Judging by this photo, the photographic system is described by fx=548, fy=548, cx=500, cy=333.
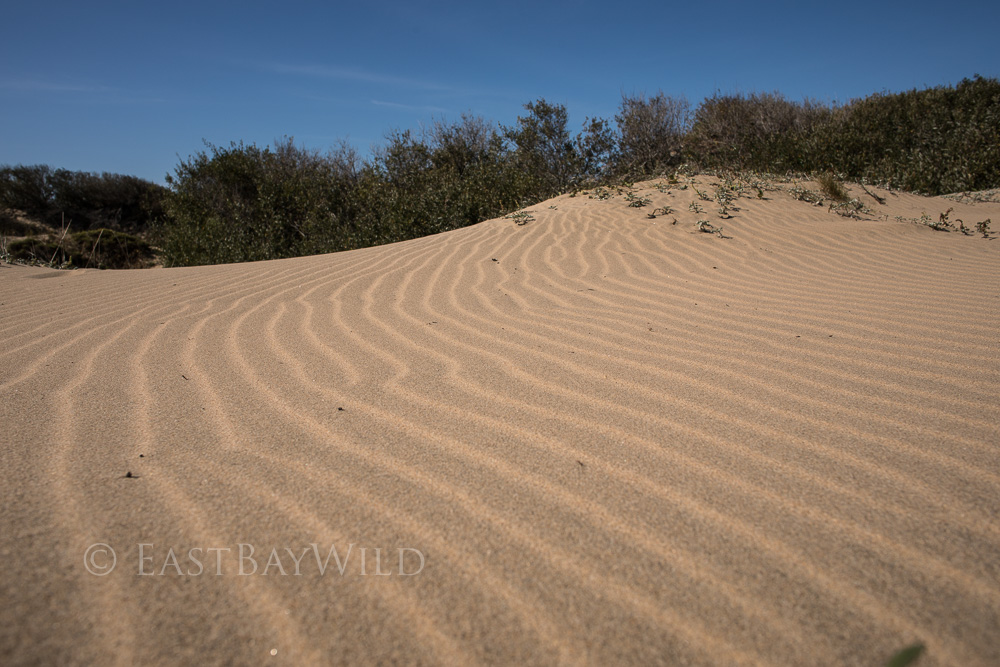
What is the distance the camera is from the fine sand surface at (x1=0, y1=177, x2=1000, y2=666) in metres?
1.08

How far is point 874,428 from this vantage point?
1.83m

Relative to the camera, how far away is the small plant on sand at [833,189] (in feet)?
24.9

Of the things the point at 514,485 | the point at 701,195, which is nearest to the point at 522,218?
the point at 701,195

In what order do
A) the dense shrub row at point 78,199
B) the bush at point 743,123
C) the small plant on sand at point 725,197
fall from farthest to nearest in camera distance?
1. the dense shrub row at point 78,199
2. the bush at point 743,123
3. the small plant on sand at point 725,197

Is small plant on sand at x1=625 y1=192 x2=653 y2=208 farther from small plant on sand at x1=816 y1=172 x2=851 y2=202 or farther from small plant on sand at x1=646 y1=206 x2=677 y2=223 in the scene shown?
small plant on sand at x1=816 y1=172 x2=851 y2=202

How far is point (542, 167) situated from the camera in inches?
461

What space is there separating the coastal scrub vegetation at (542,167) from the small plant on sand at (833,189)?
2 cm

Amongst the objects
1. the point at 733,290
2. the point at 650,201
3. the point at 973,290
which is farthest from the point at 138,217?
the point at 973,290

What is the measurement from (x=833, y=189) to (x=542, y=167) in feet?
18.9

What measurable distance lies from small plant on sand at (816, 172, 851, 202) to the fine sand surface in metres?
4.71

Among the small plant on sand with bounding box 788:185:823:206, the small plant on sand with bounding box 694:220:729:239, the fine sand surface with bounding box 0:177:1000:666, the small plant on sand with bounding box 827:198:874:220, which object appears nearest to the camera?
the fine sand surface with bounding box 0:177:1000:666

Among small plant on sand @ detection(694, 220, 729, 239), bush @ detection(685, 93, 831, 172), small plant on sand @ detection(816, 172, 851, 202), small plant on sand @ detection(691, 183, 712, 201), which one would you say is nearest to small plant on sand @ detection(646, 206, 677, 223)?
small plant on sand @ detection(694, 220, 729, 239)

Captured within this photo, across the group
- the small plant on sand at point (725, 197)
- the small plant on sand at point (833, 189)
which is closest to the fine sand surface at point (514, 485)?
the small plant on sand at point (725, 197)

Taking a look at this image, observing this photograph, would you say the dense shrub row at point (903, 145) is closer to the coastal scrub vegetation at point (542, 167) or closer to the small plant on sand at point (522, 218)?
the coastal scrub vegetation at point (542, 167)
